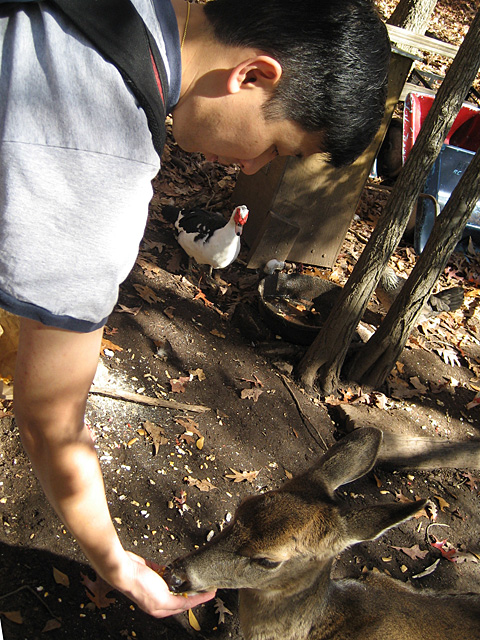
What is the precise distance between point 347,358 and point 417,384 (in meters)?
0.87

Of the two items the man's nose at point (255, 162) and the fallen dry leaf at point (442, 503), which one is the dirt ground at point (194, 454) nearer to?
the fallen dry leaf at point (442, 503)

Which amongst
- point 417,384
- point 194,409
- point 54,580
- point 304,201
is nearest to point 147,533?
point 54,580

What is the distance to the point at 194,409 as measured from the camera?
4430mm

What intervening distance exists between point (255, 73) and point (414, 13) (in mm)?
11321

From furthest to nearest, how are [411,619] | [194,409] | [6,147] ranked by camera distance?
1. [194,409]
2. [411,619]
3. [6,147]

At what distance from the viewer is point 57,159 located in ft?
3.67

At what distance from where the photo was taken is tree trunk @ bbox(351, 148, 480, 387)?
4422mm

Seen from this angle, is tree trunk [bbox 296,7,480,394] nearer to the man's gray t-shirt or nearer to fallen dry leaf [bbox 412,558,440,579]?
fallen dry leaf [bbox 412,558,440,579]

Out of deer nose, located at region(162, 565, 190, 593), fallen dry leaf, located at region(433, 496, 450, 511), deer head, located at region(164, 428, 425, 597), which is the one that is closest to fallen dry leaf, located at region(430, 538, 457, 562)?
fallen dry leaf, located at region(433, 496, 450, 511)

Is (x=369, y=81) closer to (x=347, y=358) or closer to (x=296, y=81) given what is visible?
(x=296, y=81)

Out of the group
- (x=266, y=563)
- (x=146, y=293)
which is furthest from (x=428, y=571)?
(x=146, y=293)

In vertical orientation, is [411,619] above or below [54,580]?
above

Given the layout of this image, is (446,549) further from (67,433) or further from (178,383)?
(67,433)

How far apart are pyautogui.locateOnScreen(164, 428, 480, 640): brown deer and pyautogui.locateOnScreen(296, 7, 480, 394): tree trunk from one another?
7.91 ft
